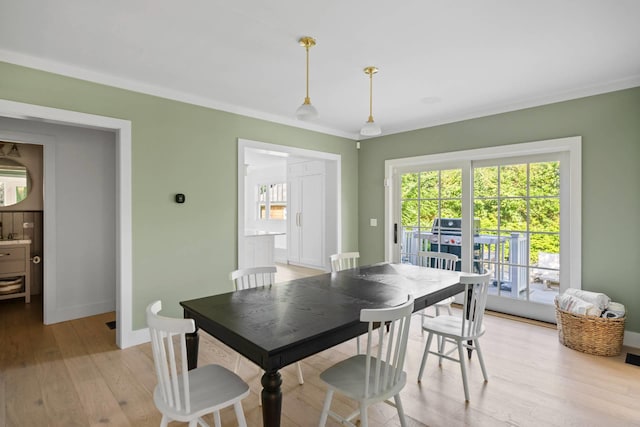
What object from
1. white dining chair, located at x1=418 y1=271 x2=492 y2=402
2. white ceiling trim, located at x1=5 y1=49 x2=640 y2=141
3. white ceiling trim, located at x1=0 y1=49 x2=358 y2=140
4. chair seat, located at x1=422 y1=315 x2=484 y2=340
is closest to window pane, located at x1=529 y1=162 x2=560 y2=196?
white ceiling trim, located at x1=5 y1=49 x2=640 y2=141

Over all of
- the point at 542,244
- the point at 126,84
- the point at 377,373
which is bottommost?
the point at 377,373

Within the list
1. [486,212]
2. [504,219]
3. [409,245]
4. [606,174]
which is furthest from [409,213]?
[606,174]

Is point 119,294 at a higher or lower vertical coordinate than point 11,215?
lower

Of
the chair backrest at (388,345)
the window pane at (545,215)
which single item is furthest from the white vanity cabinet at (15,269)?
the window pane at (545,215)

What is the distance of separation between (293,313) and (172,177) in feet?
7.42

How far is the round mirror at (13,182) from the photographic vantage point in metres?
4.45

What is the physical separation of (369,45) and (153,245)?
2.66m

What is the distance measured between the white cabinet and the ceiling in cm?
307

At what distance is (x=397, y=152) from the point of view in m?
4.98

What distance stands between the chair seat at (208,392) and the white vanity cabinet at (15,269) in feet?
13.6

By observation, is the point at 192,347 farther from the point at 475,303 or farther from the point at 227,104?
the point at 227,104

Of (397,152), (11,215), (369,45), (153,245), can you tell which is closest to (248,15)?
(369,45)

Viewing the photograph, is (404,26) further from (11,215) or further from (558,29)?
(11,215)

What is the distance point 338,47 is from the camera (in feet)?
8.26
